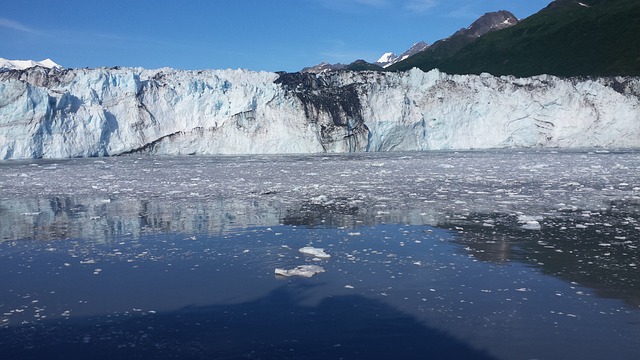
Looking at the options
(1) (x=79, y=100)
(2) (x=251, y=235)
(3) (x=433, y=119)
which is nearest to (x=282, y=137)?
(3) (x=433, y=119)

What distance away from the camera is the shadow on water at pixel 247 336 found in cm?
332

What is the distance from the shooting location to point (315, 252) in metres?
5.84

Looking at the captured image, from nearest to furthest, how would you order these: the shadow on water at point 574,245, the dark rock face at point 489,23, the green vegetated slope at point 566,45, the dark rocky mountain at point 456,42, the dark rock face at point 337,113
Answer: the shadow on water at point 574,245
the dark rock face at point 337,113
the green vegetated slope at point 566,45
the dark rocky mountain at point 456,42
the dark rock face at point 489,23

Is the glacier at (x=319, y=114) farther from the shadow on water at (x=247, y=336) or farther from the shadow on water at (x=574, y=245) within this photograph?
the shadow on water at (x=247, y=336)

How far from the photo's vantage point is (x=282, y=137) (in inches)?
1190

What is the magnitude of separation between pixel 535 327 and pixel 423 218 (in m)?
4.35

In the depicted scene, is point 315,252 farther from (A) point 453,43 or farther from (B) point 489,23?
(B) point 489,23

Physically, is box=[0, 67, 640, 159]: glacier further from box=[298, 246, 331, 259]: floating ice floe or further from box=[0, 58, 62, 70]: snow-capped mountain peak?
box=[298, 246, 331, 259]: floating ice floe

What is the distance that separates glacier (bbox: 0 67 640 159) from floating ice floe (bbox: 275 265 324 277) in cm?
2512

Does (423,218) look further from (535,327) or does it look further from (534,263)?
(535,327)

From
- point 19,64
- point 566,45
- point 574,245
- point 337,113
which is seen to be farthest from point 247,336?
point 19,64

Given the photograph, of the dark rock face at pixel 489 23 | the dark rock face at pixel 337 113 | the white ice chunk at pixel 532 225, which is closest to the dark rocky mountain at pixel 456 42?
the dark rock face at pixel 489 23

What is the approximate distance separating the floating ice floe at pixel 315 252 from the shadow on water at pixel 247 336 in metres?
1.51

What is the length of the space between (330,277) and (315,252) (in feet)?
3.00
